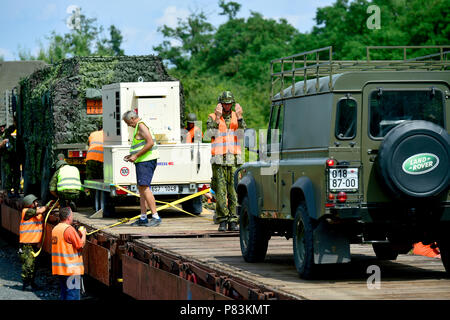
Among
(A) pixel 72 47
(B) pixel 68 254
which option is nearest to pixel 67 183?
(B) pixel 68 254

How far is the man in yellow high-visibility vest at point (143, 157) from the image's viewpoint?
578 inches

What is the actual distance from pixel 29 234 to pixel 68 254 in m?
4.59

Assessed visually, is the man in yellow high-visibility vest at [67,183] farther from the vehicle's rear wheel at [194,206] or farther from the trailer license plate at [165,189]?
the vehicle's rear wheel at [194,206]

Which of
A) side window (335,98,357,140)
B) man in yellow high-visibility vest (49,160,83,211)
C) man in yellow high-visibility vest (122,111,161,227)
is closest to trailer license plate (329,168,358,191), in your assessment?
side window (335,98,357,140)

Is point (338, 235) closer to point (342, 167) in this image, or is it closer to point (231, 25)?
point (342, 167)

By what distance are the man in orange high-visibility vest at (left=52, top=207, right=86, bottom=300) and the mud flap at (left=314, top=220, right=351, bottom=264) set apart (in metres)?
4.80

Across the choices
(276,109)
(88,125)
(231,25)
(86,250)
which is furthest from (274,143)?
(231,25)

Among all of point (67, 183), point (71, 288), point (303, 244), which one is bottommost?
point (71, 288)

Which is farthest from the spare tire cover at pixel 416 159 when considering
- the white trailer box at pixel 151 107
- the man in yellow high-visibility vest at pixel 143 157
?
the white trailer box at pixel 151 107

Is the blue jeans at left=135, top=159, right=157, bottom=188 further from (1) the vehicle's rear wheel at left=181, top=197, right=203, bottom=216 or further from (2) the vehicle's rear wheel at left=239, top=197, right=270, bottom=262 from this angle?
(2) the vehicle's rear wheel at left=239, top=197, right=270, bottom=262

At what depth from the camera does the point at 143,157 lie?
48.6 ft

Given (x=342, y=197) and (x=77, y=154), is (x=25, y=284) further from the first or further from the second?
(x=342, y=197)

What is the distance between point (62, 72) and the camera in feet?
66.6

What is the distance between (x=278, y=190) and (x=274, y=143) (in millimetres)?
639
